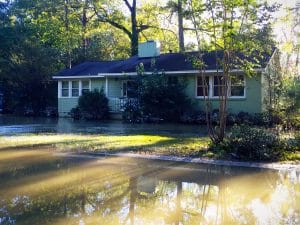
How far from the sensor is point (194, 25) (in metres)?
11.3

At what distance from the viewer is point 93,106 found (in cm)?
2677

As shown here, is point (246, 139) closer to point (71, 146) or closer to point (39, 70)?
point (71, 146)

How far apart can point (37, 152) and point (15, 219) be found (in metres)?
5.98

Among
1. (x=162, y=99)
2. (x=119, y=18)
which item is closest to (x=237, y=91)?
(x=162, y=99)

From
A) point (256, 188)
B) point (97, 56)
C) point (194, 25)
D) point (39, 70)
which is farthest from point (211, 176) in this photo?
point (97, 56)

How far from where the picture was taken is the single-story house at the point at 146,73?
22391 millimetres

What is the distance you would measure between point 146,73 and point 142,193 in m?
18.2

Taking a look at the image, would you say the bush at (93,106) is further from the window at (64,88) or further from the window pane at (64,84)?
the window pane at (64,84)


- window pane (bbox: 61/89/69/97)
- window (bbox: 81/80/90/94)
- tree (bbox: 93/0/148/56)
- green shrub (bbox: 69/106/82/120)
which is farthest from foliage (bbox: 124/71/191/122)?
tree (bbox: 93/0/148/56)

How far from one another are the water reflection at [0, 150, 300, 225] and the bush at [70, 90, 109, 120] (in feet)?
56.2

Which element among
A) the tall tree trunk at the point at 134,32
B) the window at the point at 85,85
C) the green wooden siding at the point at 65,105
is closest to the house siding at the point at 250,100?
the window at the point at 85,85

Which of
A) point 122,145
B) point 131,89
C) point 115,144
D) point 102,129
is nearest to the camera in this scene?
point 122,145

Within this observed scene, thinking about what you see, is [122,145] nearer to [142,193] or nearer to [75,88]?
[142,193]

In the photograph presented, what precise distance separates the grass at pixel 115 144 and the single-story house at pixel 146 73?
705cm
